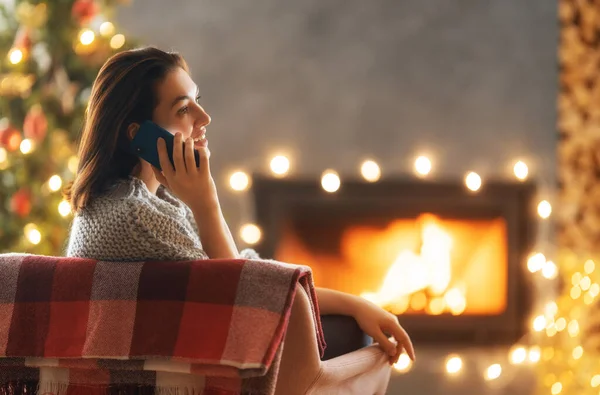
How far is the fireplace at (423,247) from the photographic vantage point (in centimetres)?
272

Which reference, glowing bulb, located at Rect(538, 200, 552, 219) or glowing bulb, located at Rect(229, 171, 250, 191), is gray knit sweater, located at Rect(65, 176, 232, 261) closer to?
glowing bulb, located at Rect(229, 171, 250, 191)

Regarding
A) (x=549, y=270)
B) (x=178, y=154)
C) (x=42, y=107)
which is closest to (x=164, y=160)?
(x=178, y=154)

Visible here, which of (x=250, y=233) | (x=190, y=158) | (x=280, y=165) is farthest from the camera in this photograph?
(x=280, y=165)

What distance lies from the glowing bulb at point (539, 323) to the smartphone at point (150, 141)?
1917mm

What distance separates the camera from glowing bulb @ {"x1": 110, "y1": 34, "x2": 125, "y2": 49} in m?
2.63

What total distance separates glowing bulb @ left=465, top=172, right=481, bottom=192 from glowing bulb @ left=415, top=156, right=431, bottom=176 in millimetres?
139

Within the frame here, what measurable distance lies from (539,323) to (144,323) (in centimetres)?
204

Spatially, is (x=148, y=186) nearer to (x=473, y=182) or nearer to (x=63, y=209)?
(x=63, y=209)

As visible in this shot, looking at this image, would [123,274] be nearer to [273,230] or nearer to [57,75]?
[273,230]

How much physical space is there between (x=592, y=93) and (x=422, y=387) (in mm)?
1196

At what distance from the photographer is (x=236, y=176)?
281 centimetres

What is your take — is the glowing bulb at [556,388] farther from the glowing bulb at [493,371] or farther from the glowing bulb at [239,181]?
the glowing bulb at [239,181]

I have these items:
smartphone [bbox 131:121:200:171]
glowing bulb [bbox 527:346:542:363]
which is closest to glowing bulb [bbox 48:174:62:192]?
smartphone [bbox 131:121:200:171]

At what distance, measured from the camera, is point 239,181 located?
9.20ft
